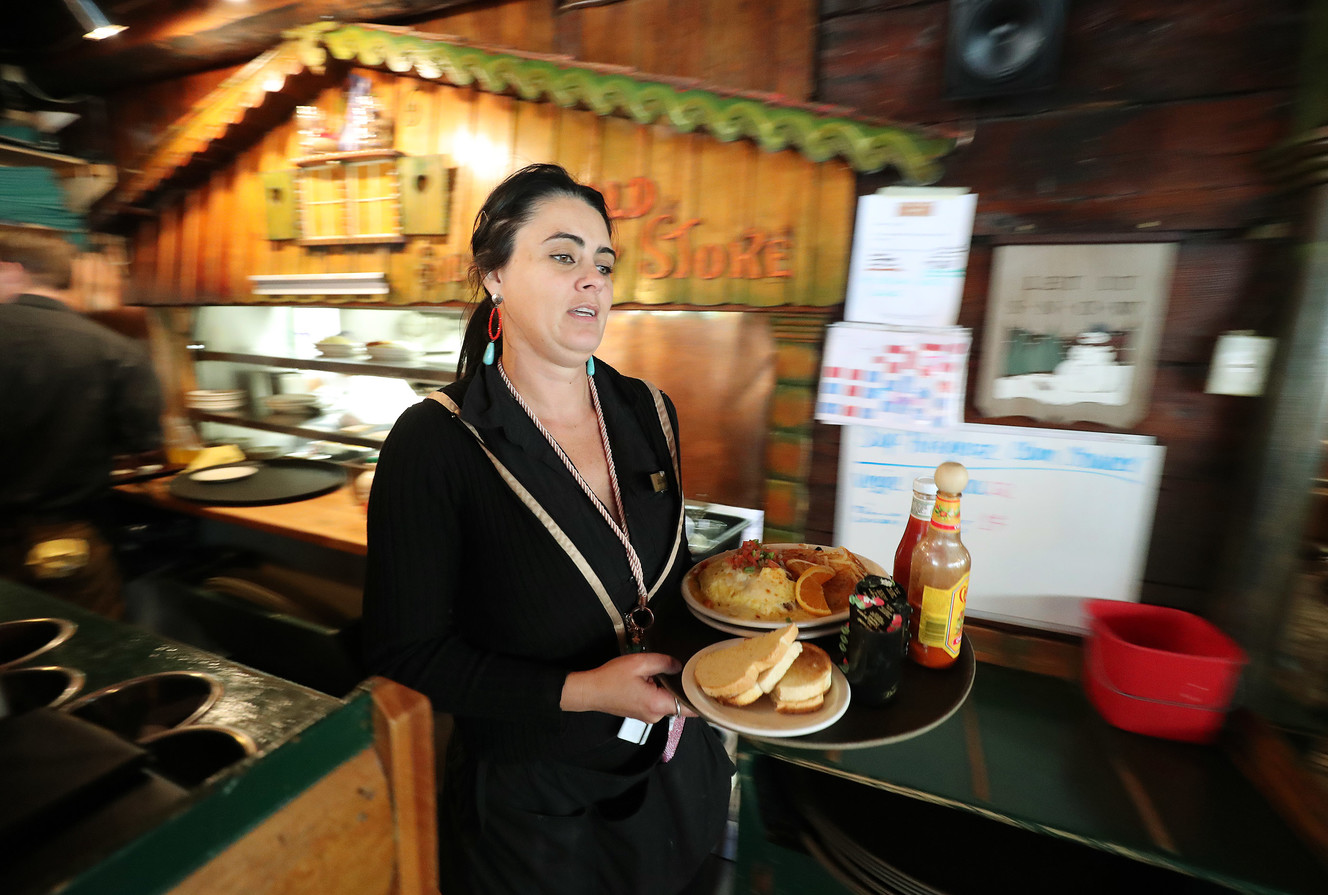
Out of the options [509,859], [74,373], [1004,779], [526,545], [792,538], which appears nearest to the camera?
[526,545]

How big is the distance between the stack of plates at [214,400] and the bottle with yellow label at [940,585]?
459 cm

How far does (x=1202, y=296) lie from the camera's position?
1792mm

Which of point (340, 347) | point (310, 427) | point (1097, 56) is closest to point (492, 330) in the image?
point (1097, 56)

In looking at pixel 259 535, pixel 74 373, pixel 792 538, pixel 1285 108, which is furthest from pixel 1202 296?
pixel 74 373

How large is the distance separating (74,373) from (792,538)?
3504 mm

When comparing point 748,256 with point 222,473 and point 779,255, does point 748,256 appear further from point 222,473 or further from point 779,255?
point 222,473

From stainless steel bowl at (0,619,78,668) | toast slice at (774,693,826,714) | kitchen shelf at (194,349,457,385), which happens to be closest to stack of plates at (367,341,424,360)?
kitchen shelf at (194,349,457,385)

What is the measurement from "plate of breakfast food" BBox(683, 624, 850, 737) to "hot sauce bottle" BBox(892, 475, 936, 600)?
13.3 inches

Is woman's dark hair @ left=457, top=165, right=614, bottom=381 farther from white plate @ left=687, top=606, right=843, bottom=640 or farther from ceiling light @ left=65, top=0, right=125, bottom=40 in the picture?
ceiling light @ left=65, top=0, right=125, bottom=40

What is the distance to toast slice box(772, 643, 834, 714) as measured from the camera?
4.00ft

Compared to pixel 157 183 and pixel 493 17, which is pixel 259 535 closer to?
pixel 157 183

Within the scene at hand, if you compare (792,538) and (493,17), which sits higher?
(493,17)

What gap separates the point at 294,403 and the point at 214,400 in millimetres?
803

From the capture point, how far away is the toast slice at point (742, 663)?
1221 millimetres
